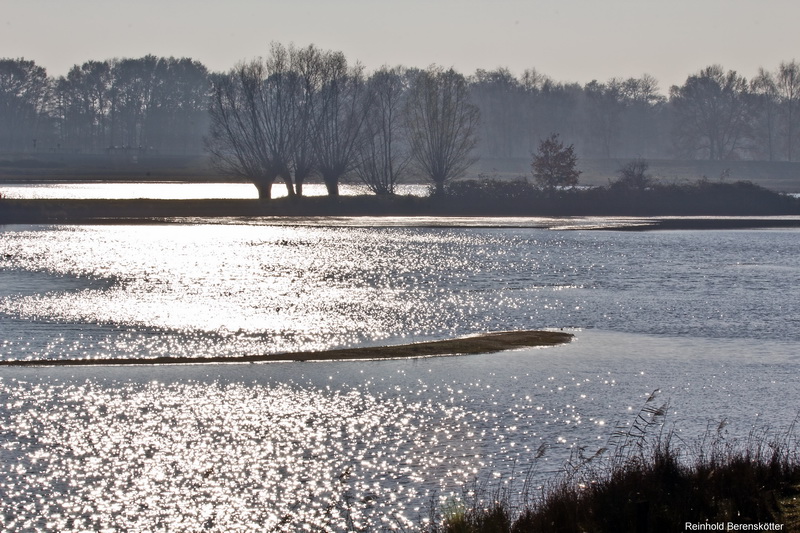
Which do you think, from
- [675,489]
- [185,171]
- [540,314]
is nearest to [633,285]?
[540,314]

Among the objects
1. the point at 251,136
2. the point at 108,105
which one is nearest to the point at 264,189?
the point at 251,136

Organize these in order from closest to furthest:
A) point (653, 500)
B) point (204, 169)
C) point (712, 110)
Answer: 1. point (653, 500)
2. point (204, 169)
3. point (712, 110)

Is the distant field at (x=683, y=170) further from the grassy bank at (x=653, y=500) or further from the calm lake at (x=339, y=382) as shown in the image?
the grassy bank at (x=653, y=500)

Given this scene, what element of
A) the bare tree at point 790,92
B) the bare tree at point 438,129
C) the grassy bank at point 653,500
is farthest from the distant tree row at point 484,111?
the grassy bank at point 653,500

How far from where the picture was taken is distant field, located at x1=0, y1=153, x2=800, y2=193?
127m

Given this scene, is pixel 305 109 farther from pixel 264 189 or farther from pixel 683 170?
pixel 683 170

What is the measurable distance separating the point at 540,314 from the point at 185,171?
390 feet

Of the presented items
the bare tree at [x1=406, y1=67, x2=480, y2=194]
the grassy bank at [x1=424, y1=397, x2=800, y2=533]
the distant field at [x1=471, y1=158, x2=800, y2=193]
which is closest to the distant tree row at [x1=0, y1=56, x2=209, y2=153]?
the distant field at [x1=471, y1=158, x2=800, y2=193]

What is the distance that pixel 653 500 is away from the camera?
35.4ft

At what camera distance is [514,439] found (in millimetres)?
14734

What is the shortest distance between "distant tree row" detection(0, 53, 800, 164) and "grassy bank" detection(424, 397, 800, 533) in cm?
15438

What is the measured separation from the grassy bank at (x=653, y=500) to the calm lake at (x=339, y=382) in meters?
1.01

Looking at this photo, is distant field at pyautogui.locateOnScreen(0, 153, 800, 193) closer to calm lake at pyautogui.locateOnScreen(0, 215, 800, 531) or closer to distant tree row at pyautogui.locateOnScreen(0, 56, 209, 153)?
distant tree row at pyautogui.locateOnScreen(0, 56, 209, 153)

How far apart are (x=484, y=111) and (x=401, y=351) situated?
158119 mm
